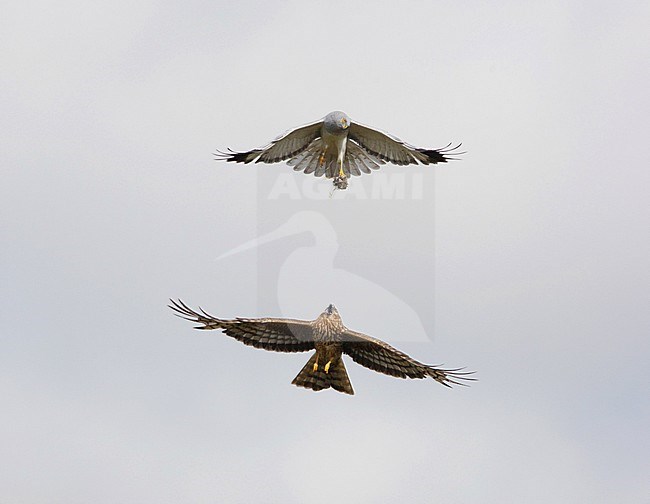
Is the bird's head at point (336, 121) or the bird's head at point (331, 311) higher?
the bird's head at point (336, 121)

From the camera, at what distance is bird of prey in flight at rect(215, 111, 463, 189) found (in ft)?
70.9

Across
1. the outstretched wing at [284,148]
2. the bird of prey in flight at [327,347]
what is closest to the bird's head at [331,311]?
the bird of prey in flight at [327,347]

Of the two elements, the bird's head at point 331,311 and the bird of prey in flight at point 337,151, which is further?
the bird of prey in flight at point 337,151

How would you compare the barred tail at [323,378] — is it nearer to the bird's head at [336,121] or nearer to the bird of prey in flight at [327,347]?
the bird of prey in flight at [327,347]

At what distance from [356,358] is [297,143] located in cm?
449

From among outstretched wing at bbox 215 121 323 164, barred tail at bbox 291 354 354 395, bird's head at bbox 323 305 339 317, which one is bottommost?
barred tail at bbox 291 354 354 395

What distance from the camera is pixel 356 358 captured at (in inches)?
766

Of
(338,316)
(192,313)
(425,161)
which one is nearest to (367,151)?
(425,161)

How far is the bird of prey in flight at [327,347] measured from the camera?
1873 cm

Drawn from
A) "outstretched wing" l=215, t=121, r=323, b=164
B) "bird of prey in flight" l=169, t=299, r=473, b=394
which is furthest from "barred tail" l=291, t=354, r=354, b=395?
"outstretched wing" l=215, t=121, r=323, b=164

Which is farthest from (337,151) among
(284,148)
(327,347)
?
(327,347)

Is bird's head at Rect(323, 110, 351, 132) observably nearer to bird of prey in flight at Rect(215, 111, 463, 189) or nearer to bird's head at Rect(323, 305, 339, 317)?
bird of prey in flight at Rect(215, 111, 463, 189)

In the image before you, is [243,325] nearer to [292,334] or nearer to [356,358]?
[292,334]

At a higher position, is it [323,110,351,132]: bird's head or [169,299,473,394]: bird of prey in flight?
[323,110,351,132]: bird's head
